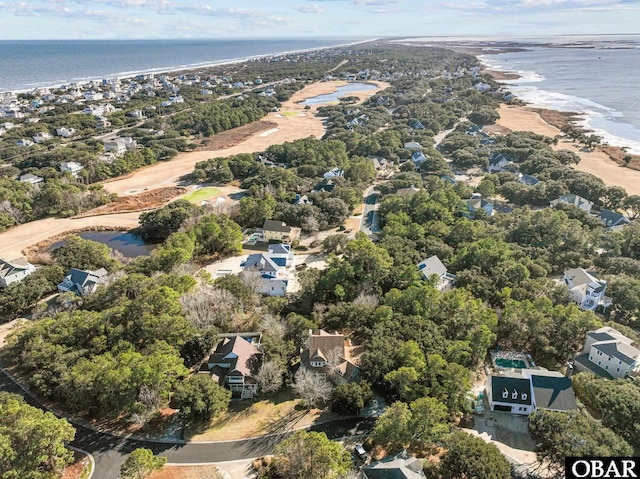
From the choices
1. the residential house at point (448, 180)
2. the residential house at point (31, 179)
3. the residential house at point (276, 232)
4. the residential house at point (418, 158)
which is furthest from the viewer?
the residential house at point (418, 158)

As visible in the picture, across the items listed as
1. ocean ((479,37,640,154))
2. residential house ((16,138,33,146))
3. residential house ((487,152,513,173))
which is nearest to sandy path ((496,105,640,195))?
ocean ((479,37,640,154))

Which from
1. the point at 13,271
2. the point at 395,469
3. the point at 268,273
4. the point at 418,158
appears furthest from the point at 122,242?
the point at 418,158

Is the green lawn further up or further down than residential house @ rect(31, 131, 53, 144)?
further down

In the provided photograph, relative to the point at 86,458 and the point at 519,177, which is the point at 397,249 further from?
the point at 519,177

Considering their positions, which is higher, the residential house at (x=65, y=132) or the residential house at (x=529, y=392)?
the residential house at (x=65, y=132)

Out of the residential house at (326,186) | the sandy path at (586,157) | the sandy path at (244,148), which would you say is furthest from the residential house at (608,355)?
the sandy path at (244,148)

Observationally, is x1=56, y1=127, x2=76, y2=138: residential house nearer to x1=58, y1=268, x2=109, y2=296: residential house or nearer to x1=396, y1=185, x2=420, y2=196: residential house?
x1=58, y1=268, x2=109, y2=296: residential house

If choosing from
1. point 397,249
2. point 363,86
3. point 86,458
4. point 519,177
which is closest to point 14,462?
point 86,458

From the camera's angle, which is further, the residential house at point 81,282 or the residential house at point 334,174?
the residential house at point 334,174

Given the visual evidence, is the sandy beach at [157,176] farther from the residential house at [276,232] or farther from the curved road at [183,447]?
the curved road at [183,447]
